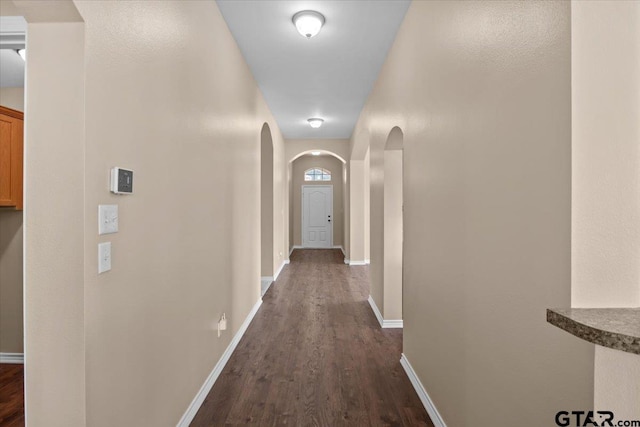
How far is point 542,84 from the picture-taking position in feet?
3.57

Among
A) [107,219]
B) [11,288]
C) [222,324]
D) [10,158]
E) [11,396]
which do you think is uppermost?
[10,158]

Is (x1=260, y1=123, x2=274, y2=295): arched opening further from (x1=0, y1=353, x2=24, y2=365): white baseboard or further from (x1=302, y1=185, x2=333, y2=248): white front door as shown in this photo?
Result: (x1=302, y1=185, x2=333, y2=248): white front door

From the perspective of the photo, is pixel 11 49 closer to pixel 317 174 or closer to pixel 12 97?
pixel 12 97

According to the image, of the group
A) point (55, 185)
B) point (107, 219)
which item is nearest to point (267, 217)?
point (107, 219)

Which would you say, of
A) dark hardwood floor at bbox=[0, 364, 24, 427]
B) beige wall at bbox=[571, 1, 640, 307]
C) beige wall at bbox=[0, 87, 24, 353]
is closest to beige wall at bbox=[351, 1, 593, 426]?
beige wall at bbox=[571, 1, 640, 307]

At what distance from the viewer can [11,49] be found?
2369mm

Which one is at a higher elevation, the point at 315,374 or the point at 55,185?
the point at 55,185

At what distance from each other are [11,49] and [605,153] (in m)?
3.29

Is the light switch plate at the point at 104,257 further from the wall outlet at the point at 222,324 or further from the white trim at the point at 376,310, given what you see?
the white trim at the point at 376,310

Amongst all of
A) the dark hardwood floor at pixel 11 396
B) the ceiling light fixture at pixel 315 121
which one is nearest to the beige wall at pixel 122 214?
the dark hardwood floor at pixel 11 396

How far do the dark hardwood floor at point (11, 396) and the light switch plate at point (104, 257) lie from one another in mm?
1677

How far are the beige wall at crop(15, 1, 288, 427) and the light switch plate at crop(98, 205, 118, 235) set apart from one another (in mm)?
29

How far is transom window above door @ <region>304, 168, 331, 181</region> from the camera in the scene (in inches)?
430

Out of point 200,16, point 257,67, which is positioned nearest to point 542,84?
point 200,16
